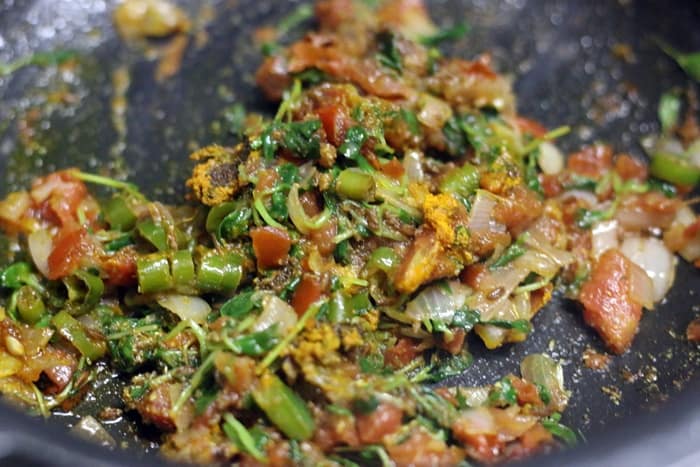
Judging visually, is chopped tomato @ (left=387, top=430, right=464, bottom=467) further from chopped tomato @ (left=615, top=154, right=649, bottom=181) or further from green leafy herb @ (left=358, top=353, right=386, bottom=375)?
chopped tomato @ (left=615, top=154, right=649, bottom=181)

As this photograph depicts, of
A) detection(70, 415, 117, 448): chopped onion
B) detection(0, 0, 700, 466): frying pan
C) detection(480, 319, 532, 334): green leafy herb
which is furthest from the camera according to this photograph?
detection(0, 0, 700, 466): frying pan

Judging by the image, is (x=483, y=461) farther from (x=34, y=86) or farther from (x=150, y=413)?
(x=34, y=86)

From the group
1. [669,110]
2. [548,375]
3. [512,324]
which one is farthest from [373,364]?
[669,110]

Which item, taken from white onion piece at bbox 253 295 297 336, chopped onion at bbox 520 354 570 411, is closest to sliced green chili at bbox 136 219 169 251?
white onion piece at bbox 253 295 297 336

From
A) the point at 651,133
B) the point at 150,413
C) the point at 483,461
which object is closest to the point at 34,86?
the point at 150,413

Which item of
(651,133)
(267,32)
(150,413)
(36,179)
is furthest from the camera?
(267,32)
